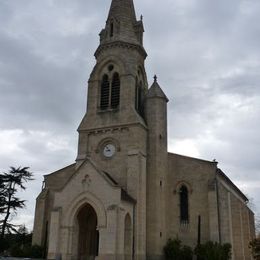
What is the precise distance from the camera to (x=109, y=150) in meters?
35.5

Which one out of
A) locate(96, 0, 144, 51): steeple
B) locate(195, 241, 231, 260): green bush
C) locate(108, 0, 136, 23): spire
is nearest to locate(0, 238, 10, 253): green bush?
locate(195, 241, 231, 260): green bush

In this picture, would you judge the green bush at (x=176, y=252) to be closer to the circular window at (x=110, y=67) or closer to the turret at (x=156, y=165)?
the turret at (x=156, y=165)

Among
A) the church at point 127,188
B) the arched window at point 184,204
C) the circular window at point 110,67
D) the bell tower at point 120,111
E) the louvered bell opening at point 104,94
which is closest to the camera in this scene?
the church at point 127,188

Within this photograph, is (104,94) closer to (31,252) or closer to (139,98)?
(139,98)

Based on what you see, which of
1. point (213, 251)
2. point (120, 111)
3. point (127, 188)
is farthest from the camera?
point (120, 111)

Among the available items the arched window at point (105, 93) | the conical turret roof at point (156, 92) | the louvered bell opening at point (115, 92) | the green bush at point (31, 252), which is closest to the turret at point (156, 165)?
the conical turret roof at point (156, 92)

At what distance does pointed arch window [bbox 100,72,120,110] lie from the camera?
124 ft

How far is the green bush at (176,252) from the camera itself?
31.7 m

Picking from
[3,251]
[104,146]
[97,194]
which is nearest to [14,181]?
[3,251]

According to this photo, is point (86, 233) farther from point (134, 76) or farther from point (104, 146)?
Answer: point (134, 76)

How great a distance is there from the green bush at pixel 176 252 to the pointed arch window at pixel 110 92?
1402 centimetres

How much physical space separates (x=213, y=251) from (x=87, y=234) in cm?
1101

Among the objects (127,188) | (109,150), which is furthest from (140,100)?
(127,188)

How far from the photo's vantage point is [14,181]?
148 ft
